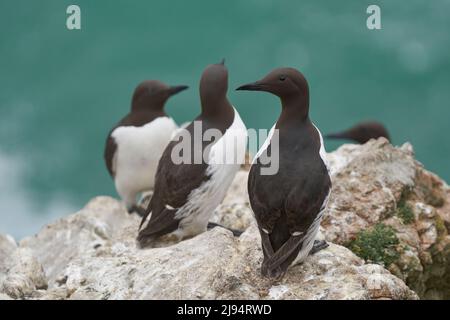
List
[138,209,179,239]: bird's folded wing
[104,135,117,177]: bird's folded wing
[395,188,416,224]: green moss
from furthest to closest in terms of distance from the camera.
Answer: [104,135,117,177]: bird's folded wing < [395,188,416,224]: green moss < [138,209,179,239]: bird's folded wing

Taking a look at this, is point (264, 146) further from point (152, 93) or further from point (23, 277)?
point (152, 93)

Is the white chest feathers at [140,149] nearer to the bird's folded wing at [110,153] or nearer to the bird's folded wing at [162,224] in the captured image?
the bird's folded wing at [110,153]

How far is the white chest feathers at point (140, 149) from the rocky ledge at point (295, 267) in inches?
31.5

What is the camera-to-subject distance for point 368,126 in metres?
13.7

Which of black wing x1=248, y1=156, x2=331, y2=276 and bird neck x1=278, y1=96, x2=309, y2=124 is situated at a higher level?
bird neck x1=278, y1=96, x2=309, y2=124

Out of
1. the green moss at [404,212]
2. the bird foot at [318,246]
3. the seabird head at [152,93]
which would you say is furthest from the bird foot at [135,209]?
the bird foot at [318,246]

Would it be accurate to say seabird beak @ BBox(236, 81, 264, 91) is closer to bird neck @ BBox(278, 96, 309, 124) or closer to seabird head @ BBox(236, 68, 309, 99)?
seabird head @ BBox(236, 68, 309, 99)

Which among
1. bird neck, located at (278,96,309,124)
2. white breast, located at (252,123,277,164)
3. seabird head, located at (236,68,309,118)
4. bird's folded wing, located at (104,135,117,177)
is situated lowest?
bird's folded wing, located at (104,135,117,177)

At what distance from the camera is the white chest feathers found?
1225 centimetres

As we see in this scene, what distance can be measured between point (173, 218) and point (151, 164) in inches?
129

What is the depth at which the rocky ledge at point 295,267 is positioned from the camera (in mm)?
7352

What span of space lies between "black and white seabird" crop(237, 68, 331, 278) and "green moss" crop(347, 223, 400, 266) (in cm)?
152

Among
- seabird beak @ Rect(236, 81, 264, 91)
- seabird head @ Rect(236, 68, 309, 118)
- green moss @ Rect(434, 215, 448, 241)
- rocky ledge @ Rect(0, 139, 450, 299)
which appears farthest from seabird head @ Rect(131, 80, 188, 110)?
seabird head @ Rect(236, 68, 309, 118)
